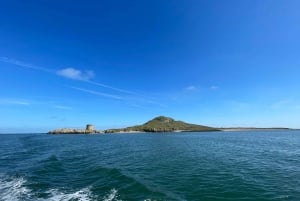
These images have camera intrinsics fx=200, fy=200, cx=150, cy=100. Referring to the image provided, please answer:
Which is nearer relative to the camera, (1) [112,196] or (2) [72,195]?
(1) [112,196]

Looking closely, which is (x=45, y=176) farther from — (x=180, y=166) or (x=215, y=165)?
(x=215, y=165)

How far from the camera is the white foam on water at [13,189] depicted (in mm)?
21812

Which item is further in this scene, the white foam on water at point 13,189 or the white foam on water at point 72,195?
the white foam on water at point 13,189

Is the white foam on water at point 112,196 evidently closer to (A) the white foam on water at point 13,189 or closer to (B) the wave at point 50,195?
(B) the wave at point 50,195

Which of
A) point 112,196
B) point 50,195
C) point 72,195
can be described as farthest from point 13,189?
point 112,196

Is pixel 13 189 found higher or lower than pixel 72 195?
higher

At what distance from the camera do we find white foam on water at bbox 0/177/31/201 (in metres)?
21.8

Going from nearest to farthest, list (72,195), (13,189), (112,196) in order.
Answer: (112,196) → (72,195) → (13,189)

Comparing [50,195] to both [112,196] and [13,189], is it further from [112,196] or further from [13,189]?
[112,196]

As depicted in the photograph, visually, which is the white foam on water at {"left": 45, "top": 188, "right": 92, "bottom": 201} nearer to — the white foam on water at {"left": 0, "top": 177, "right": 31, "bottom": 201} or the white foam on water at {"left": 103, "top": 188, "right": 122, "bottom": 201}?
the white foam on water at {"left": 103, "top": 188, "right": 122, "bottom": 201}

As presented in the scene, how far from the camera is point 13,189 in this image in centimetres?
2431

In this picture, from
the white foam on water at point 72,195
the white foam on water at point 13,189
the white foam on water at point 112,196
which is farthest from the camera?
the white foam on water at point 13,189

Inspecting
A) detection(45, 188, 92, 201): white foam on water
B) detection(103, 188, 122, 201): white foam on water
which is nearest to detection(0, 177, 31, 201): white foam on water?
detection(45, 188, 92, 201): white foam on water

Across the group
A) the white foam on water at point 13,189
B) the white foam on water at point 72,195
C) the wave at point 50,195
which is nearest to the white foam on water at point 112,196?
the wave at point 50,195
